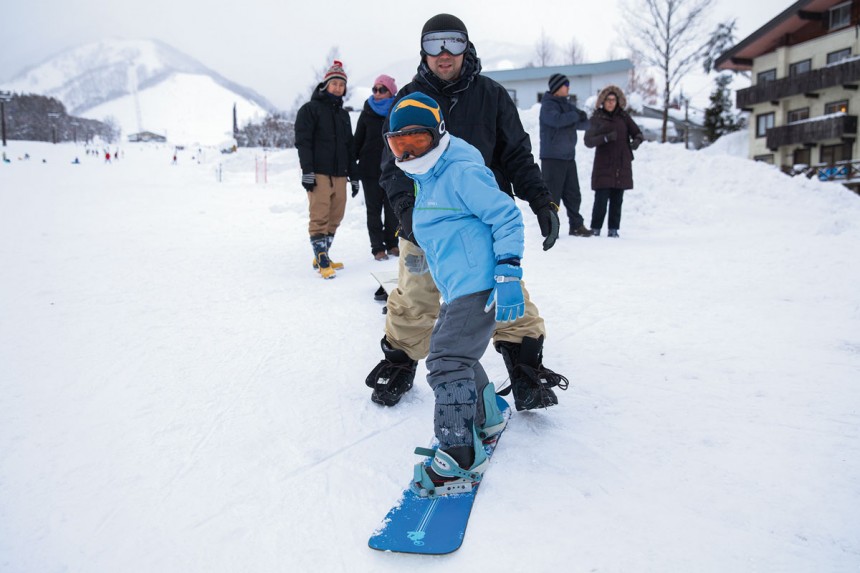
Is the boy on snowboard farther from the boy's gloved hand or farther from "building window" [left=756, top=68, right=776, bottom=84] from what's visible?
"building window" [left=756, top=68, right=776, bottom=84]

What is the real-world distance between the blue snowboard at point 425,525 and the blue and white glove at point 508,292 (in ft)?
2.26

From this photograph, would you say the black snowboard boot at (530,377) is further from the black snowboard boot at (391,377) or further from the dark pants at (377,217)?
the dark pants at (377,217)

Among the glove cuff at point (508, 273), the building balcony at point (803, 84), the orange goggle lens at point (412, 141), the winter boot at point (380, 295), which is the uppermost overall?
the building balcony at point (803, 84)

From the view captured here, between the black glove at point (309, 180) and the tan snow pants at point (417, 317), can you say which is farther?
the black glove at point (309, 180)

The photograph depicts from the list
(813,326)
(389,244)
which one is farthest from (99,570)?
(389,244)

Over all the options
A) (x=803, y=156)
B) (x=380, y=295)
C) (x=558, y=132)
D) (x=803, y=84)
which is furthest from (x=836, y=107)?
(x=380, y=295)

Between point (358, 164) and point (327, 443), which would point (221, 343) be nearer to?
point (327, 443)

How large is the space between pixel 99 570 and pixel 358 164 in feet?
17.2

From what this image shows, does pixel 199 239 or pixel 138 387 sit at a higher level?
pixel 199 239

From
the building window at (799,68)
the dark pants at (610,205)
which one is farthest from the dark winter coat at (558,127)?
the building window at (799,68)

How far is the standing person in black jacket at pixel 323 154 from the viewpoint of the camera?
539cm

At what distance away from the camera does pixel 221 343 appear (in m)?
3.54

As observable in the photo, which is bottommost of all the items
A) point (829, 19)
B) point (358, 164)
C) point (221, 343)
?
point (221, 343)

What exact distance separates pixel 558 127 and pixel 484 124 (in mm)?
4606
